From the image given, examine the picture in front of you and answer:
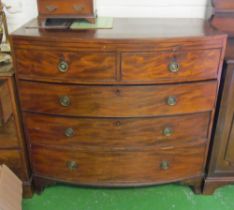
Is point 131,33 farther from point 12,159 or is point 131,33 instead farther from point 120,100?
point 12,159

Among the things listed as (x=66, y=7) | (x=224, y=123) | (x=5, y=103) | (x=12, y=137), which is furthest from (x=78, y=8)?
(x=224, y=123)

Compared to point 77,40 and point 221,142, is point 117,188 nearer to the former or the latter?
point 221,142

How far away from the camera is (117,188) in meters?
1.71

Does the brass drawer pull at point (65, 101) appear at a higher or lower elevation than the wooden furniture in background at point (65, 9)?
lower

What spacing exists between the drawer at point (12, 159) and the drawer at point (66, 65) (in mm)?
479

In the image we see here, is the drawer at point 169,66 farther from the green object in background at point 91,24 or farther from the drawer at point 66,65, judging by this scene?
the green object in background at point 91,24

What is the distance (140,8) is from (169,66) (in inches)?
22.7

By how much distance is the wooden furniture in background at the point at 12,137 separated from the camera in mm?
1324

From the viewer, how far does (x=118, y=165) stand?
4.98ft

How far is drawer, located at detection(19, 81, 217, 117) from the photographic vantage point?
1308 millimetres

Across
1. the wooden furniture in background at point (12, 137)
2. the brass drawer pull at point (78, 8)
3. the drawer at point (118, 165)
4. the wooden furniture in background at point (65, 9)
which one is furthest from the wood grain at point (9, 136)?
the brass drawer pull at point (78, 8)

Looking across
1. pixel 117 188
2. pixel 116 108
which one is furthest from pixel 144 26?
pixel 117 188

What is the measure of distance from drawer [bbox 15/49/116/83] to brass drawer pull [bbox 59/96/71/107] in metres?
0.09

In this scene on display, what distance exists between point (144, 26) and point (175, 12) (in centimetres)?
36
